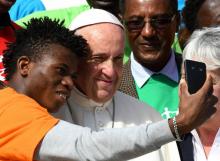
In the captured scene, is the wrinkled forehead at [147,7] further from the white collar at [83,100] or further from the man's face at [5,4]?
the white collar at [83,100]

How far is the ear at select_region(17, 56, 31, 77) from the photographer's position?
2842 millimetres

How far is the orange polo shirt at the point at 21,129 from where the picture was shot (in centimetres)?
239

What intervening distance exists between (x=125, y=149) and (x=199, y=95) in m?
0.33

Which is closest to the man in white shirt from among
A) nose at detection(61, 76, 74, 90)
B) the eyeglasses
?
nose at detection(61, 76, 74, 90)

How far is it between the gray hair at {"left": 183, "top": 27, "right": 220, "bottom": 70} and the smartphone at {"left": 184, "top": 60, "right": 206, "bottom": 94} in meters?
0.82

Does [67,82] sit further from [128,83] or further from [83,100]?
[128,83]

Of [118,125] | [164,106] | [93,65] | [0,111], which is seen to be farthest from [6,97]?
[164,106]

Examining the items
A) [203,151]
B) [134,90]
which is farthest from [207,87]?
[134,90]

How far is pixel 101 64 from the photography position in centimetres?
315

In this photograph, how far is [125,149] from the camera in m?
2.32

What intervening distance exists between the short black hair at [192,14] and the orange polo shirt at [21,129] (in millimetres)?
2188

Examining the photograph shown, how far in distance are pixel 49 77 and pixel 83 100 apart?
0.51m

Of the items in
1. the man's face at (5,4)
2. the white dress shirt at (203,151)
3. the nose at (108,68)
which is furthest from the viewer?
the man's face at (5,4)

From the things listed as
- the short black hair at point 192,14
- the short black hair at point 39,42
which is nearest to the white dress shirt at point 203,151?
the short black hair at point 39,42
